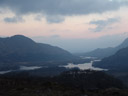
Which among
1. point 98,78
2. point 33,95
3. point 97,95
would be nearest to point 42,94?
point 33,95

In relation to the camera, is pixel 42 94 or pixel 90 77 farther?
pixel 90 77

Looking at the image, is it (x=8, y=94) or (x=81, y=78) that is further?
(x=81, y=78)

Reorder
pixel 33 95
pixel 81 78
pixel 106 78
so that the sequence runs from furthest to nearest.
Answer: pixel 106 78, pixel 81 78, pixel 33 95

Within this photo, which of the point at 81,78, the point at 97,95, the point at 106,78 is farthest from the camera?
the point at 106,78

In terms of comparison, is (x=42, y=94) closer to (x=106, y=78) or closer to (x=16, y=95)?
(x=16, y=95)

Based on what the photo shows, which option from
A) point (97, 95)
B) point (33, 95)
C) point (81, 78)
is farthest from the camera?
point (81, 78)

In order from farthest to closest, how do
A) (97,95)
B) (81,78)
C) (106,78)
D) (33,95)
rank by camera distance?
(106,78), (81,78), (97,95), (33,95)

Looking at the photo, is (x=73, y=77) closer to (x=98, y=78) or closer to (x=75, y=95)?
(x=98, y=78)

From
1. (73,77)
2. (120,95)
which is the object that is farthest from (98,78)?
(120,95)
